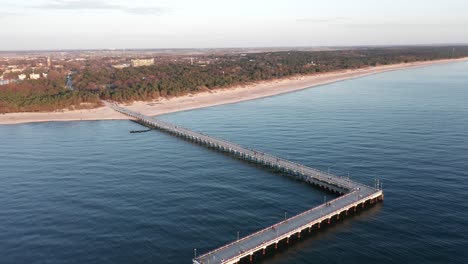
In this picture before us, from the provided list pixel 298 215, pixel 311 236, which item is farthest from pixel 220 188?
pixel 311 236

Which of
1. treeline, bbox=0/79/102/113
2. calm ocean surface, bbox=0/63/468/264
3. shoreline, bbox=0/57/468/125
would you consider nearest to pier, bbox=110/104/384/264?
calm ocean surface, bbox=0/63/468/264

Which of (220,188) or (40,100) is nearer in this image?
(220,188)

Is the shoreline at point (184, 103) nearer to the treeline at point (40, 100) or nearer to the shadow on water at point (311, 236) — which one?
the treeline at point (40, 100)

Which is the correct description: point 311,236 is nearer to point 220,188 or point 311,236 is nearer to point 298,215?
point 298,215

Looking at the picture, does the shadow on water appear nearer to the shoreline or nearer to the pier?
the pier

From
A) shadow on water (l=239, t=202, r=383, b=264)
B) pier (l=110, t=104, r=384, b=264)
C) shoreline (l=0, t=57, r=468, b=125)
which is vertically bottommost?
shadow on water (l=239, t=202, r=383, b=264)

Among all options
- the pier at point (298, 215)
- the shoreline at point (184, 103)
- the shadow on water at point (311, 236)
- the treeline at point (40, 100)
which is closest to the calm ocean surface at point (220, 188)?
the shadow on water at point (311, 236)
